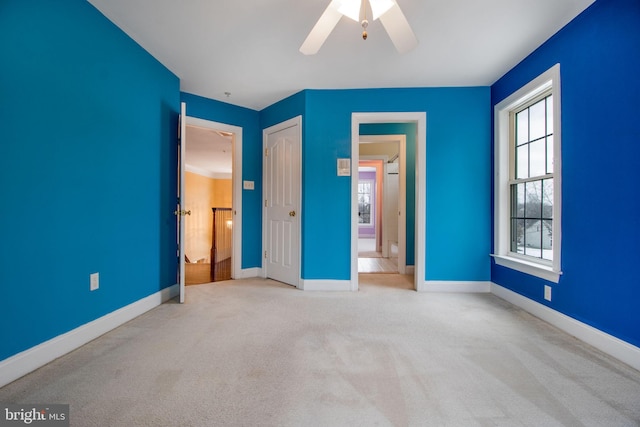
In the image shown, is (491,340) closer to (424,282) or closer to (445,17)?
(424,282)

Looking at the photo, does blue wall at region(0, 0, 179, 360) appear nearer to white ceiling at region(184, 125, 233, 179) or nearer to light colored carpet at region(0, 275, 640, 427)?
light colored carpet at region(0, 275, 640, 427)

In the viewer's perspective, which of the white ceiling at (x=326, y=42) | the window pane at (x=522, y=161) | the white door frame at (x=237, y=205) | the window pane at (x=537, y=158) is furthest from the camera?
the white door frame at (x=237, y=205)

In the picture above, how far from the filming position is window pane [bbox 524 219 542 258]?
263 cm

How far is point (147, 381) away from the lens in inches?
58.0

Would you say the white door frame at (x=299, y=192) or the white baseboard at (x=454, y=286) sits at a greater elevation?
the white door frame at (x=299, y=192)

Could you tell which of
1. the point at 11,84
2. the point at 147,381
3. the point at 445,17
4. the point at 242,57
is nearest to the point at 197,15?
the point at 242,57

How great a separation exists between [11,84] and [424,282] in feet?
12.5

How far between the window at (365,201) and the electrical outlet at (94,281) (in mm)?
8635

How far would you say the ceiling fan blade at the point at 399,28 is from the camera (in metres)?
1.46

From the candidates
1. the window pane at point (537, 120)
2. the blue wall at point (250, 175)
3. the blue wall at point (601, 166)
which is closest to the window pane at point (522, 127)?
the window pane at point (537, 120)

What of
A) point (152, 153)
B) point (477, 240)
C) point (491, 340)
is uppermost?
point (152, 153)

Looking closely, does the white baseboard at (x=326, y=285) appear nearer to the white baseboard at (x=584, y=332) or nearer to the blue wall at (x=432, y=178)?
the blue wall at (x=432, y=178)

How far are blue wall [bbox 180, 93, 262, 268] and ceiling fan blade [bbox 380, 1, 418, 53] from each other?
106 inches

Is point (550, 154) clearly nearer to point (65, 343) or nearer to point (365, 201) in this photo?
point (65, 343)
